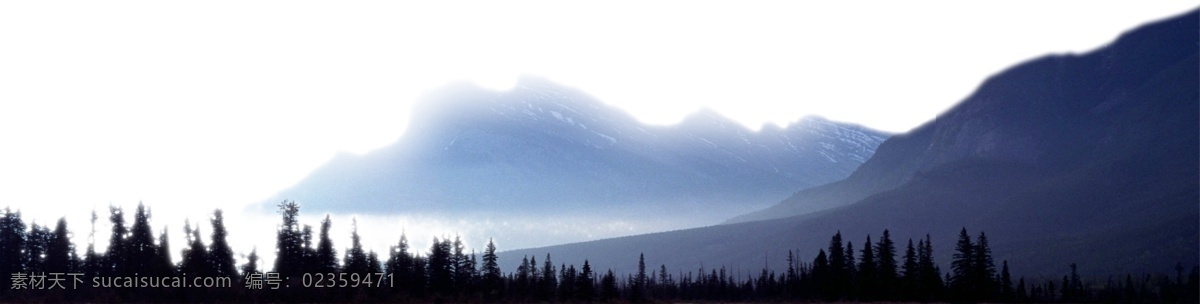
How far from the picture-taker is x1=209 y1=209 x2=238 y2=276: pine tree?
90.6 metres

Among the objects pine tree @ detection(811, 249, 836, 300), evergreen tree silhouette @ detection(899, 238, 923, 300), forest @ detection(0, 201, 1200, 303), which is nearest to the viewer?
forest @ detection(0, 201, 1200, 303)

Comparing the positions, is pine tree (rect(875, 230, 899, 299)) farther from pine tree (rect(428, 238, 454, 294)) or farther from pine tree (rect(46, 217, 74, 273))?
pine tree (rect(46, 217, 74, 273))

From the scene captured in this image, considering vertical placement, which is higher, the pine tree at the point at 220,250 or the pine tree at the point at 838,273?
the pine tree at the point at 220,250

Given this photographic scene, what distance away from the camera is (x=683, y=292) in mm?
148750

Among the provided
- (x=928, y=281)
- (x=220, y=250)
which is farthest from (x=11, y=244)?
(x=928, y=281)

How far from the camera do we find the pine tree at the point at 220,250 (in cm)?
9056

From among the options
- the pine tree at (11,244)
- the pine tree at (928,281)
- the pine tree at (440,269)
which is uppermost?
the pine tree at (11,244)

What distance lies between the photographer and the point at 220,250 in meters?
91.3

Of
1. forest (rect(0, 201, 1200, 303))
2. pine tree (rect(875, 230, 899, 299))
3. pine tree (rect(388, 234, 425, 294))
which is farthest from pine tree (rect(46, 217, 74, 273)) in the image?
pine tree (rect(875, 230, 899, 299))

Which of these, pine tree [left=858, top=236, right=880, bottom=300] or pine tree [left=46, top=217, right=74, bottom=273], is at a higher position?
pine tree [left=46, top=217, right=74, bottom=273]

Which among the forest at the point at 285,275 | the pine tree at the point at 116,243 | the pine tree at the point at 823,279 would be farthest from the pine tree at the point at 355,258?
the pine tree at the point at 823,279

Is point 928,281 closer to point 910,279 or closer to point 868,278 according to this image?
point 910,279

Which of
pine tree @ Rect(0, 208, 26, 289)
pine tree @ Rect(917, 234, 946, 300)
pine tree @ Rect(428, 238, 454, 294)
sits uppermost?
pine tree @ Rect(0, 208, 26, 289)

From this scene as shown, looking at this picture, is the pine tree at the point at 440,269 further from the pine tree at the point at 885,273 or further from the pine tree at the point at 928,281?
the pine tree at the point at 928,281
